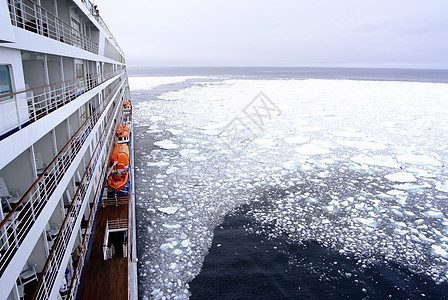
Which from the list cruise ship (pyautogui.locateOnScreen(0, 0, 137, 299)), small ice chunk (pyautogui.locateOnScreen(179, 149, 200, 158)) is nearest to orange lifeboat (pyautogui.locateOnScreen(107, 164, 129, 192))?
cruise ship (pyautogui.locateOnScreen(0, 0, 137, 299))

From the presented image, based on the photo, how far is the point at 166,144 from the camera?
16.0 meters

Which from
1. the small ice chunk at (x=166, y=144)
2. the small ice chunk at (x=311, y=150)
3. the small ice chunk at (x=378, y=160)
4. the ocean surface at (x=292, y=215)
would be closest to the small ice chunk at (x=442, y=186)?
the ocean surface at (x=292, y=215)

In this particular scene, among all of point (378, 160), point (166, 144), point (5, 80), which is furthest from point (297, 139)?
point (5, 80)

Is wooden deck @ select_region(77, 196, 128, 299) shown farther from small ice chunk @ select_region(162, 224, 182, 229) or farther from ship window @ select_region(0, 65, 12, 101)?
ship window @ select_region(0, 65, 12, 101)

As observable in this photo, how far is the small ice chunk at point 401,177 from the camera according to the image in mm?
11219

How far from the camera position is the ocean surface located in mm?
6363

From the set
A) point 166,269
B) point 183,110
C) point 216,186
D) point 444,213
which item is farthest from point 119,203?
point 183,110

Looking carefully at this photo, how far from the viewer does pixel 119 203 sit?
820 cm

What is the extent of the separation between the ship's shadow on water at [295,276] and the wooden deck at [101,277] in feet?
5.04

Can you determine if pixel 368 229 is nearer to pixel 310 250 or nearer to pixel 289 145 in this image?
pixel 310 250

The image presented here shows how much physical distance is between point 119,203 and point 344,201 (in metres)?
7.39

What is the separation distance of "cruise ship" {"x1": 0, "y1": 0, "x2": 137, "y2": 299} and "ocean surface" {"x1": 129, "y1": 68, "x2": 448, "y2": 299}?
1028 millimetres

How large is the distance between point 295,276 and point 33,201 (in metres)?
5.59

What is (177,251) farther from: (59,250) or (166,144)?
(166,144)
